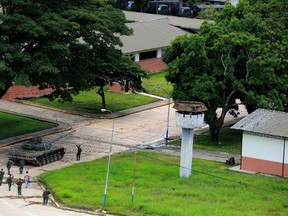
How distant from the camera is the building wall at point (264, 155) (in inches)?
2349

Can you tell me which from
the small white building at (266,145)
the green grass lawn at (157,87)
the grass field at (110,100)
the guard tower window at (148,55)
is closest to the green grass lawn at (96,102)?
the grass field at (110,100)

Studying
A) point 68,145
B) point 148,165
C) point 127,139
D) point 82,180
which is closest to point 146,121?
point 127,139

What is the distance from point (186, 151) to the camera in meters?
57.0

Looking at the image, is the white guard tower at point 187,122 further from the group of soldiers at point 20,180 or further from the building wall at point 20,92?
the building wall at point 20,92

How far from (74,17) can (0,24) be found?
617 centimetres

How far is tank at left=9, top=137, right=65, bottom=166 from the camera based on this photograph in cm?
6088

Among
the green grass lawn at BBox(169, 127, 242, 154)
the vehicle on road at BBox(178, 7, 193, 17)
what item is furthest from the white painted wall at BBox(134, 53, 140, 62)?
the vehicle on road at BBox(178, 7, 193, 17)

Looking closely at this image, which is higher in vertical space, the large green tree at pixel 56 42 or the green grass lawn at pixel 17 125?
the large green tree at pixel 56 42

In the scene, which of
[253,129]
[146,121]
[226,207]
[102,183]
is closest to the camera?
[226,207]

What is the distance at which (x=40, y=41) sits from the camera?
6700cm

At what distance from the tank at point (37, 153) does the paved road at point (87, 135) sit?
21.0 inches

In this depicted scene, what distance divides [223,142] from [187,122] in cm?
1578

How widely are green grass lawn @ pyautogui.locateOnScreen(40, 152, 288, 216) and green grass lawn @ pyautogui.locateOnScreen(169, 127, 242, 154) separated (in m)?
5.72

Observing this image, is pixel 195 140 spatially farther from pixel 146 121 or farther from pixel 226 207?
pixel 226 207
